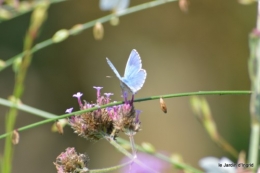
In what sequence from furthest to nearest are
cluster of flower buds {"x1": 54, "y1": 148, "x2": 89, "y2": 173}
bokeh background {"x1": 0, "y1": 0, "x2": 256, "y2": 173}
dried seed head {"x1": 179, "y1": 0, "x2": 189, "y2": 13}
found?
bokeh background {"x1": 0, "y1": 0, "x2": 256, "y2": 173}, dried seed head {"x1": 179, "y1": 0, "x2": 189, "y2": 13}, cluster of flower buds {"x1": 54, "y1": 148, "x2": 89, "y2": 173}

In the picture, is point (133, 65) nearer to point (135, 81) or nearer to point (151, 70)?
point (135, 81)

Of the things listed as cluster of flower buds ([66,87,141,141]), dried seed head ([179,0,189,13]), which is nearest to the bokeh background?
dried seed head ([179,0,189,13])

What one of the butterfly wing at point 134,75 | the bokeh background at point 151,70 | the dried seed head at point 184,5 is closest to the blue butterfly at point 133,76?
the butterfly wing at point 134,75

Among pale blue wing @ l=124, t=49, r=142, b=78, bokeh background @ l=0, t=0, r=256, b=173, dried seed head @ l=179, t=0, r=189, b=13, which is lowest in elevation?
pale blue wing @ l=124, t=49, r=142, b=78

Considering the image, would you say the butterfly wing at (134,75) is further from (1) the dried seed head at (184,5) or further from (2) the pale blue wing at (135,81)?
(1) the dried seed head at (184,5)

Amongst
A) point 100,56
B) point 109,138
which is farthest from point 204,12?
point 109,138

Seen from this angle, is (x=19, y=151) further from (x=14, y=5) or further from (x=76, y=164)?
(x=76, y=164)

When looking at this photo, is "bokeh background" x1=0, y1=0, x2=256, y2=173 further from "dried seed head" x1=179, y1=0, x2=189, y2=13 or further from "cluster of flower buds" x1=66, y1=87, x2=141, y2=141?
"cluster of flower buds" x1=66, y1=87, x2=141, y2=141
